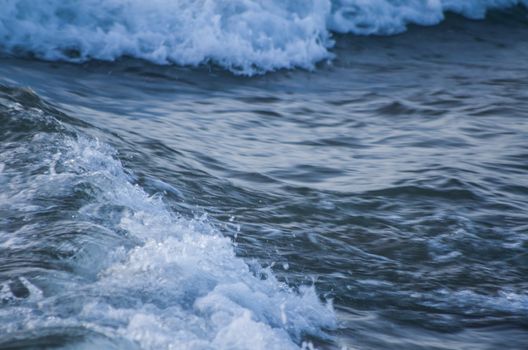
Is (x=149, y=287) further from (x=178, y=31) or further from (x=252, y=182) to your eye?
(x=178, y=31)

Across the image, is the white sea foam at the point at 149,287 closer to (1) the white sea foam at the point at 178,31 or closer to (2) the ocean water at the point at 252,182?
(2) the ocean water at the point at 252,182

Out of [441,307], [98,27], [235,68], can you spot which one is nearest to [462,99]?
[235,68]

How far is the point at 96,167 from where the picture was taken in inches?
191

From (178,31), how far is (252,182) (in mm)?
4218

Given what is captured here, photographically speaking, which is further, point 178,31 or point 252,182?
point 178,31

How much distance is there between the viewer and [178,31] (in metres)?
9.41

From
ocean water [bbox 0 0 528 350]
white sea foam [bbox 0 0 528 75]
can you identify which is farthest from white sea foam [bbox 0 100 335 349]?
white sea foam [bbox 0 0 528 75]

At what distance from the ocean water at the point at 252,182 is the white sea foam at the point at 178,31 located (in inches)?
1.1

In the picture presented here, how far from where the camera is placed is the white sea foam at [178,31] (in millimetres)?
8758

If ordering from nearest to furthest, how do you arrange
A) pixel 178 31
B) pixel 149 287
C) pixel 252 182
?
pixel 149 287 → pixel 252 182 → pixel 178 31

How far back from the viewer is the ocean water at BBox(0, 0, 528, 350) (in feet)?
11.1

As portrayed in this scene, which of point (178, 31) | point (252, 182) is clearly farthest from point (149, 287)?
point (178, 31)

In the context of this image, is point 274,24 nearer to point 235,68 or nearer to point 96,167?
point 235,68

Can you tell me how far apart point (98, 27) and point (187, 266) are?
5999 millimetres
